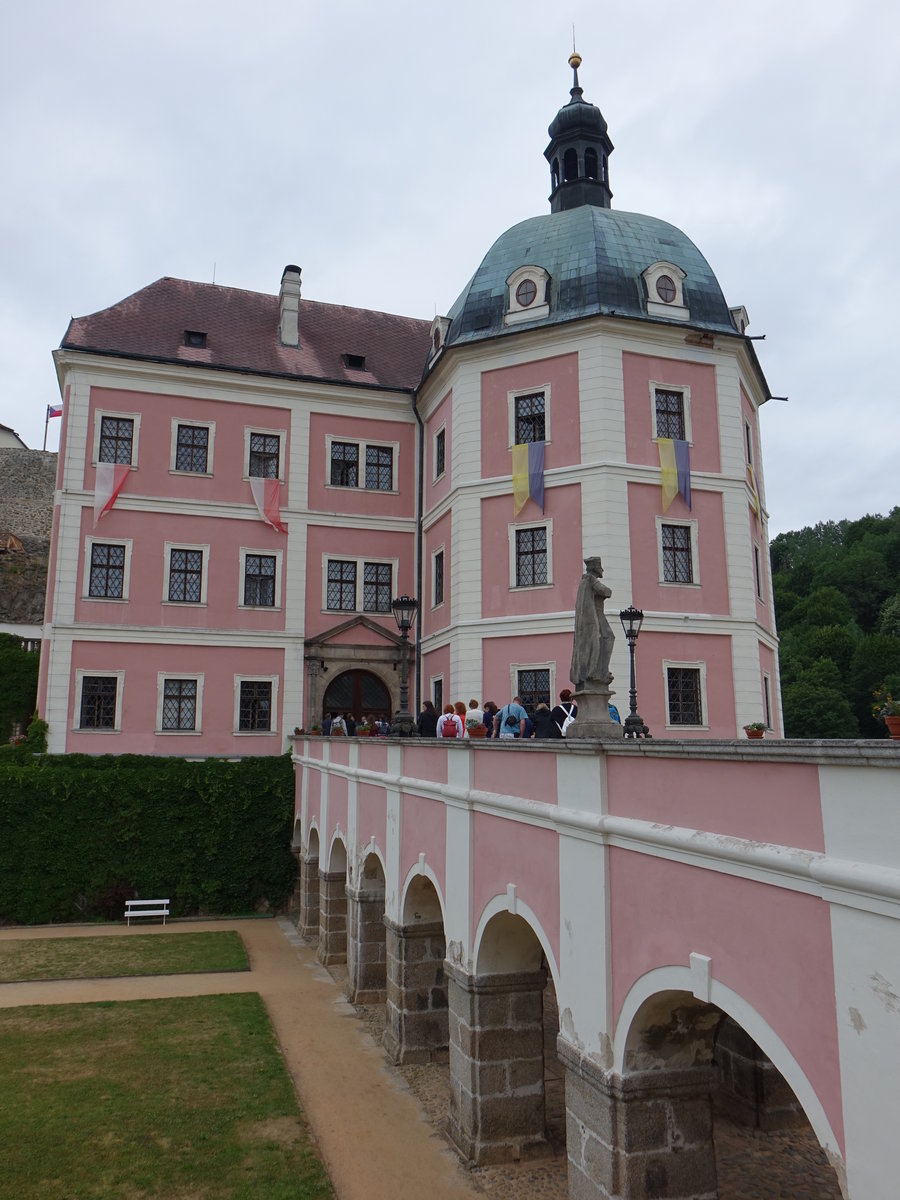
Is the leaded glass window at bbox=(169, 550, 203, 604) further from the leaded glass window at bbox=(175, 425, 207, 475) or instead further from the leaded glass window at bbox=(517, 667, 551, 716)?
the leaded glass window at bbox=(517, 667, 551, 716)

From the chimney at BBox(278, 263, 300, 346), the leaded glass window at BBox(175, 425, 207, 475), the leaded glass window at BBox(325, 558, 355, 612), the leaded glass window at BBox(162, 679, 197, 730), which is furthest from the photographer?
the chimney at BBox(278, 263, 300, 346)

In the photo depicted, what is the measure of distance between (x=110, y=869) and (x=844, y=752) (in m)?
24.2

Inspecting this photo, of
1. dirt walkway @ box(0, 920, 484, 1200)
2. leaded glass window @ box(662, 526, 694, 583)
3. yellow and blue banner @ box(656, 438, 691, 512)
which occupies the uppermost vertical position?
yellow and blue banner @ box(656, 438, 691, 512)

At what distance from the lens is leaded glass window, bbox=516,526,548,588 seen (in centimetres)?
2302

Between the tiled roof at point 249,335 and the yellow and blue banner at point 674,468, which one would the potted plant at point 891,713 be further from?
the tiled roof at point 249,335

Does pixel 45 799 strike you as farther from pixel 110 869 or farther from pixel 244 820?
pixel 244 820

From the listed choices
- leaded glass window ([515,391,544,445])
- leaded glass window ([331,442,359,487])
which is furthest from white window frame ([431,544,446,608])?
leaded glass window ([515,391,544,445])

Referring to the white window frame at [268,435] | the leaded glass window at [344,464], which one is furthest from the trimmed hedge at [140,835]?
the leaded glass window at [344,464]

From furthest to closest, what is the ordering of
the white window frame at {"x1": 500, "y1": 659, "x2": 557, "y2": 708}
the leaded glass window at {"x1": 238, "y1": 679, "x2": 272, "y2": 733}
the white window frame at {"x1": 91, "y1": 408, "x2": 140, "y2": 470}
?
the leaded glass window at {"x1": 238, "y1": 679, "x2": 272, "y2": 733}, the white window frame at {"x1": 91, "y1": 408, "x2": 140, "y2": 470}, the white window frame at {"x1": 500, "y1": 659, "x2": 557, "y2": 708}

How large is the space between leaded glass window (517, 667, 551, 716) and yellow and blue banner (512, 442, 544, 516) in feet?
13.5

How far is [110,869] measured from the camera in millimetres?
25281

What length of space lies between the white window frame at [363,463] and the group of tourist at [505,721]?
40.4 feet

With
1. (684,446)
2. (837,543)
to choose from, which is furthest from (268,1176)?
(837,543)

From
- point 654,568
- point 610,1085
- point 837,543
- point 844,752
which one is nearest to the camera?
point 844,752
